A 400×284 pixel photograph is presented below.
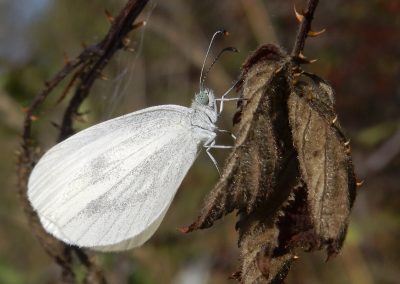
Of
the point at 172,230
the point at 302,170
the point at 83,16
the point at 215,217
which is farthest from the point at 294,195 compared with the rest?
the point at 83,16

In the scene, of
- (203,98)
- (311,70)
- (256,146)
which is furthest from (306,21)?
(311,70)

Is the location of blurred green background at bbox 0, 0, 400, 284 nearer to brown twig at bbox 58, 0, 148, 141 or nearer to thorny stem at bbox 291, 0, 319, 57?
brown twig at bbox 58, 0, 148, 141

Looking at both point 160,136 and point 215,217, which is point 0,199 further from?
point 215,217

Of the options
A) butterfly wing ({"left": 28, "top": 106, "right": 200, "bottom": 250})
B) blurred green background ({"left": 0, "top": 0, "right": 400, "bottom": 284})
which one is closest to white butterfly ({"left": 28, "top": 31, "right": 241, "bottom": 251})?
butterfly wing ({"left": 28, "top": 106, "right": 200, "bottom": 250})

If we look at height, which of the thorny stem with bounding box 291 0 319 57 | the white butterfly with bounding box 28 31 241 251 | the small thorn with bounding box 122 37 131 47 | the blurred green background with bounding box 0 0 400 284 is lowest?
the blurred green background with bounding box 0 0 400 284

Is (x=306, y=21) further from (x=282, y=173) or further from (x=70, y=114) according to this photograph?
(x=70, y=114)

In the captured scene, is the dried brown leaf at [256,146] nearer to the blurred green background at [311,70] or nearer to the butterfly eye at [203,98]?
the butterfly eye at [203,98]
